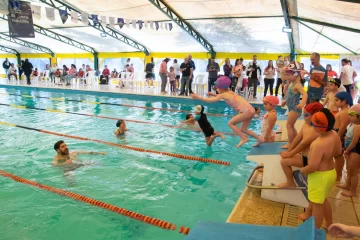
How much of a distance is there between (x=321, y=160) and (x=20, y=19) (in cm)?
1100

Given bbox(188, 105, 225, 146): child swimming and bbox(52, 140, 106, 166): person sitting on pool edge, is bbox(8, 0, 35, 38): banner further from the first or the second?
bbox(188, 105, 225, 146): child swimming

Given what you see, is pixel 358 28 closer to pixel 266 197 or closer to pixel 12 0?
pixel 266 197

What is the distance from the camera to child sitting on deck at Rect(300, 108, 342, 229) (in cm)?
231

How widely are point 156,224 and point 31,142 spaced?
4.81 meters

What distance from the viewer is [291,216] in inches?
115

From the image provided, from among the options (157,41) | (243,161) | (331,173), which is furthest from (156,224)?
(157,41)

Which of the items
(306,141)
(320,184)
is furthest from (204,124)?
(320,184)

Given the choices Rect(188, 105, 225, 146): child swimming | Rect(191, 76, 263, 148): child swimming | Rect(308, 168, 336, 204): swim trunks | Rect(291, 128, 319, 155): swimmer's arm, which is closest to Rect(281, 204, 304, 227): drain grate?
Rect(308, 168, 336, 204): swim trunks

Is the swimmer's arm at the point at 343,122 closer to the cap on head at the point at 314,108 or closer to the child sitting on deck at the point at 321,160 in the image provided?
the cap on head at the point at 314,108

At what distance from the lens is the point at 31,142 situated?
6727 millimetres

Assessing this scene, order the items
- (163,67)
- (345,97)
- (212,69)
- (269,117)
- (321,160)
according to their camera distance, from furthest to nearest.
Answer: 1. (163,67)
2. (212,69)
3. (269,117)
4. (345,97)
5. (321,160)

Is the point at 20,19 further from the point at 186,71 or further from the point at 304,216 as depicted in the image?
the point at 304,216

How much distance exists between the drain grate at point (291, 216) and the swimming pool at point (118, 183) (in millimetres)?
850

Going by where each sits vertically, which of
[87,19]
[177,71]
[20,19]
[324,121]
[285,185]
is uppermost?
[87,19]
